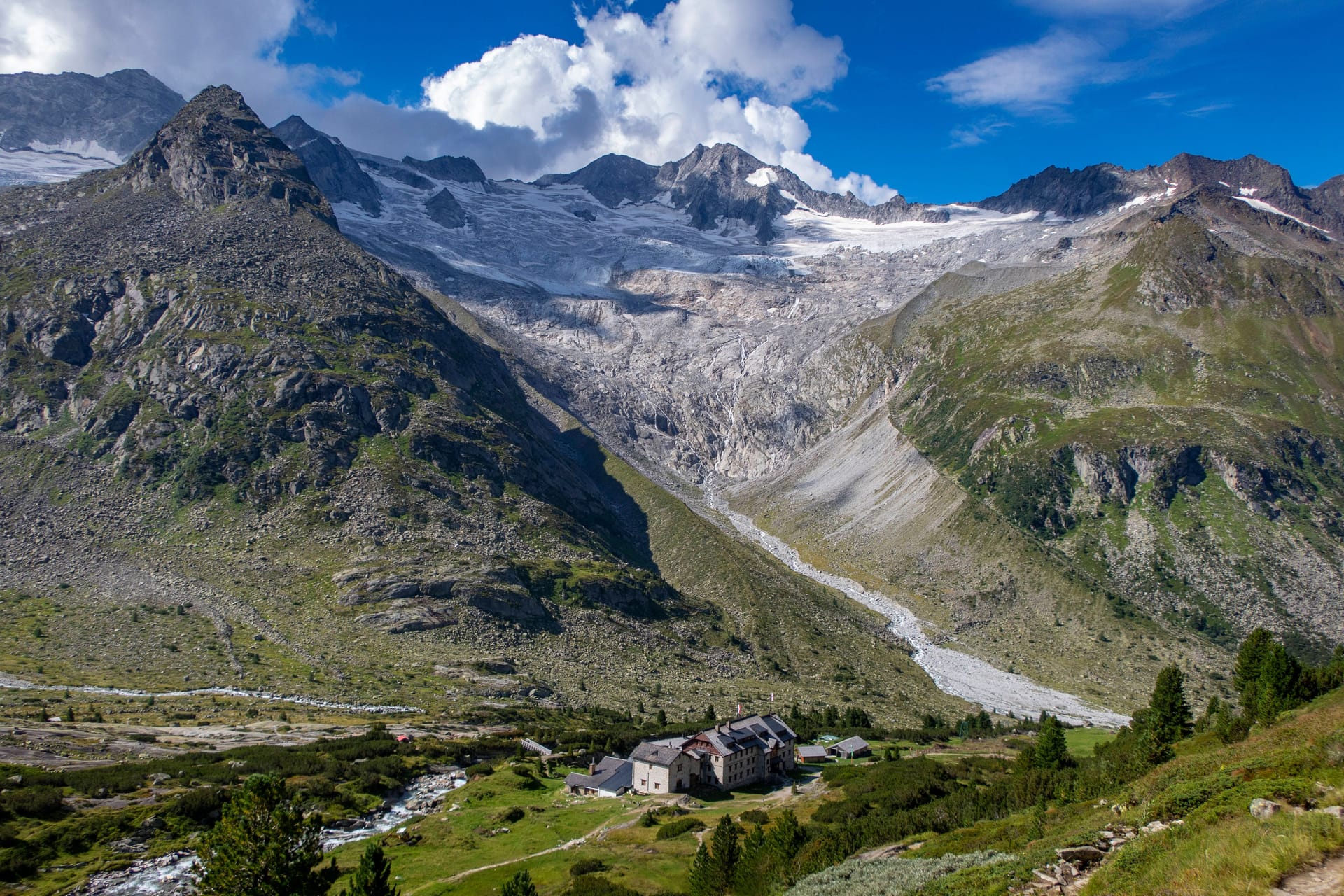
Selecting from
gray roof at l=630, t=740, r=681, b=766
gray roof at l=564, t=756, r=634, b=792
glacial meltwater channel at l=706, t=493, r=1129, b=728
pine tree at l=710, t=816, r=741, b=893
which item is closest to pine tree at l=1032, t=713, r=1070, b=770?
gray roof at l=630, t=740, r=681, b=766

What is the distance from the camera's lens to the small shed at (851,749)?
86688 mm

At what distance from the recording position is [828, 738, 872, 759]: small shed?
284 feet

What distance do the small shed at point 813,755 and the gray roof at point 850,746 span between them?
1774mm

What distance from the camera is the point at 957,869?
99.3 feet

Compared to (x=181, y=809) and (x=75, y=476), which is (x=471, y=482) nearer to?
(x=75, y=476)

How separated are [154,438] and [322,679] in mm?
94489

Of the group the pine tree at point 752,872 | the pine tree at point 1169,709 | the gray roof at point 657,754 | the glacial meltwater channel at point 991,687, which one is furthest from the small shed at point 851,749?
the glacial meltwater channel at point 991,687

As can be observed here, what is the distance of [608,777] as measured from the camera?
71.1 meters

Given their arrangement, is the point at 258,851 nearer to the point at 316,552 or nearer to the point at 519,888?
the point at 519,888

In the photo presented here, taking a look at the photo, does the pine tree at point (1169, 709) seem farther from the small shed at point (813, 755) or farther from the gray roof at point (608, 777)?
the gray roof at point (608, 777)

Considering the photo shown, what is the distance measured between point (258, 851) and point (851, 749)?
214 ft

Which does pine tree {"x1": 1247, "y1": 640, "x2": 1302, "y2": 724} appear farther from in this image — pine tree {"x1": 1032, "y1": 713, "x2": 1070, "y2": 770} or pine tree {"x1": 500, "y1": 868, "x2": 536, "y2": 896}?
pine tree {"x1": 500, "y1": 868, "x2": 536, "y2": 896}

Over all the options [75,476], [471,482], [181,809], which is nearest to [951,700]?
[471,482]

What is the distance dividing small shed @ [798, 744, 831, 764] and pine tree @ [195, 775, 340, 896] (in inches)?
2317
